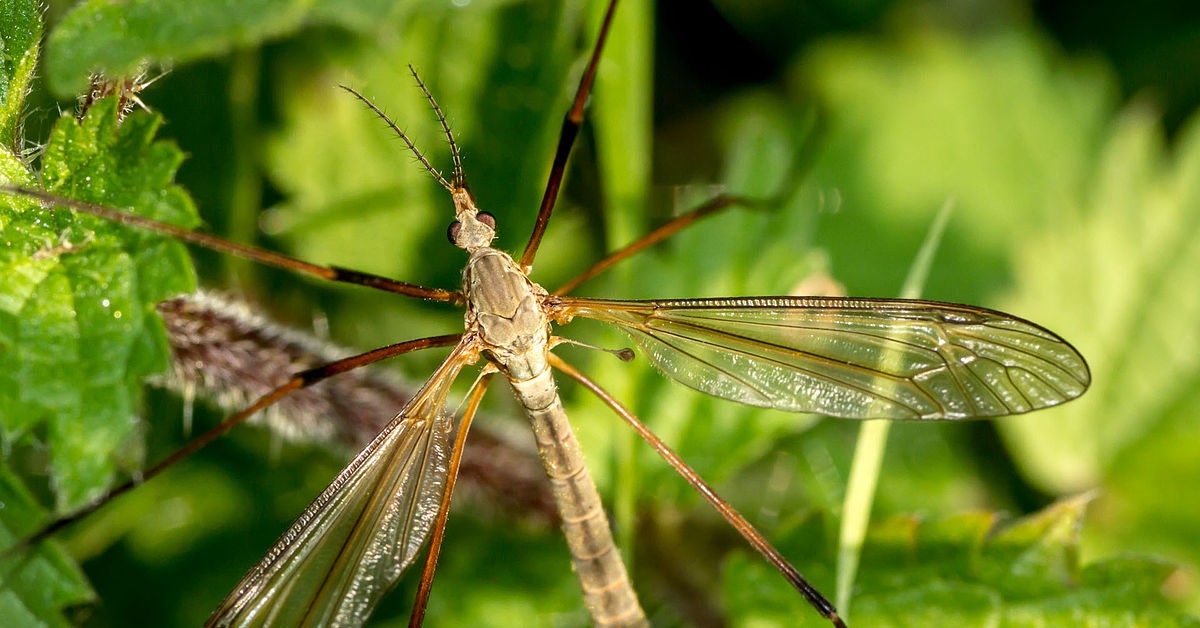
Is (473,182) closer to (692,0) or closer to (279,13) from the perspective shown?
(279,13)

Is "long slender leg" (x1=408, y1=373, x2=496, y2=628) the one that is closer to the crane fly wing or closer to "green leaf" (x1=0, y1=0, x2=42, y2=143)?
the crane fly wing

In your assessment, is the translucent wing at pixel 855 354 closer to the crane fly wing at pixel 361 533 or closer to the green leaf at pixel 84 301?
the crane fly wing at pixel 361 533

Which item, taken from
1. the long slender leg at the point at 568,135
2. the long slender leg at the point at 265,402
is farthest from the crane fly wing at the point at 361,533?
the long slender leg at the point at 568,135

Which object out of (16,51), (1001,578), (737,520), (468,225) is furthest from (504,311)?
(1001,578)

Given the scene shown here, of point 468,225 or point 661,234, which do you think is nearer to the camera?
point 468,225

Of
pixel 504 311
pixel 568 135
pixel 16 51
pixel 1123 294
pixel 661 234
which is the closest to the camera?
pixel 16 51

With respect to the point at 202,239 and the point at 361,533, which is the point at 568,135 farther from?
the point at 361,533

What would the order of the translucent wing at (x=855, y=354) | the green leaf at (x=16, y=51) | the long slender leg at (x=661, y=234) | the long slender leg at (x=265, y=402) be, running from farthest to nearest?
the long slender leg at (x=661, y=234) → the translucent wing at (x=855, y=354) → the long slender leg at (x=265, y=402) → the green leaf at (x=16, y=51)
